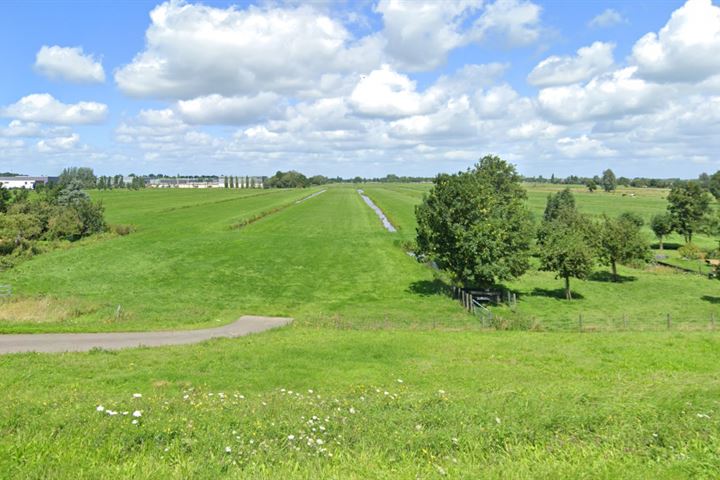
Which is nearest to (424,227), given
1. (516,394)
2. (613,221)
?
(613,221)

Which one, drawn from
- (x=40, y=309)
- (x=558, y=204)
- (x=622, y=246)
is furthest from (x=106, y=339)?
(x=558, y=204)

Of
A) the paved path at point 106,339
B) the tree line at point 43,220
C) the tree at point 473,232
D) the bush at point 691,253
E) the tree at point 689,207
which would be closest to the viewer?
the paved path at point 106,339

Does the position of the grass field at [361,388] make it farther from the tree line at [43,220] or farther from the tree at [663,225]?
the tree at [663,225]

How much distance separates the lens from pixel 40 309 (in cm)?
3444

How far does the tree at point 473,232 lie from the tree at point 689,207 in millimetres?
52753

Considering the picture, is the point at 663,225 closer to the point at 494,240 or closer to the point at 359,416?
the point at 494,240

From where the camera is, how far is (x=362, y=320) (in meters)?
33.6

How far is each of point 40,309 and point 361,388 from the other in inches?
1128

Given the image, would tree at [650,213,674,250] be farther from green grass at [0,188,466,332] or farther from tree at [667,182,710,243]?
green grass at [0,188,466,332]

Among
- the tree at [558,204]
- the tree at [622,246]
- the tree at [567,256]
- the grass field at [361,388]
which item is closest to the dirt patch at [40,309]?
the grass field at [361,388]

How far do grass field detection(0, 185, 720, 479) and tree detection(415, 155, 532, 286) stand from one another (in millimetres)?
3838

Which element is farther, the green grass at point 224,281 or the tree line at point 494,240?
the tree line at point 494,240

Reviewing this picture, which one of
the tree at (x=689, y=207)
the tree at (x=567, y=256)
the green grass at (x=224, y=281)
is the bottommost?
the green grass at (x=224, y=281)

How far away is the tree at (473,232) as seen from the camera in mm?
40438
